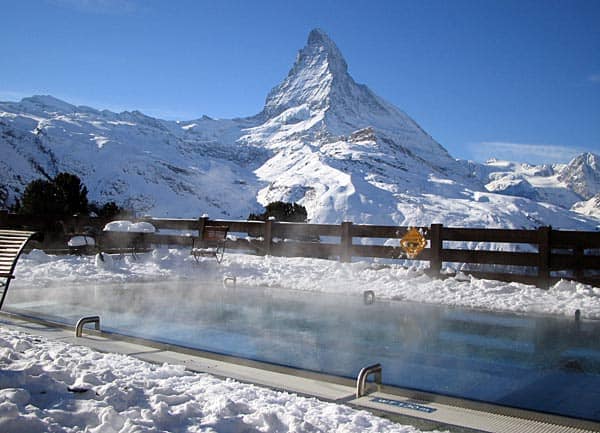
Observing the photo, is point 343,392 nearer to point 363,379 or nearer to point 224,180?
point 363,379

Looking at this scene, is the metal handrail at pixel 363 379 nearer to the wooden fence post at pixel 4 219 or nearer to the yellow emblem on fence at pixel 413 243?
the yellow emblem on fence at pixel 413 243

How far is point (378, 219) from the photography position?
10244 cm

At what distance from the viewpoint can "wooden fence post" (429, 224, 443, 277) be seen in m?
9.88

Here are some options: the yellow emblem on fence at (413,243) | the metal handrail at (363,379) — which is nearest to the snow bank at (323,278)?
the yellow emblem on fence at (413,243)

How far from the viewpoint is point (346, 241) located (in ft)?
36.8

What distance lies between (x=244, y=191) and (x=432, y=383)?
12262 centimetres

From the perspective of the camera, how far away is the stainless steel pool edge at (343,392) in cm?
301

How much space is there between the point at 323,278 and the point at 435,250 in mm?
2053

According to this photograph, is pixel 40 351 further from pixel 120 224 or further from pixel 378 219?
pixel 378 219

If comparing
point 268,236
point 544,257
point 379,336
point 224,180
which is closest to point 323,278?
point 268,236

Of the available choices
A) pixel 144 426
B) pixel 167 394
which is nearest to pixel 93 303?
pixel 167 394

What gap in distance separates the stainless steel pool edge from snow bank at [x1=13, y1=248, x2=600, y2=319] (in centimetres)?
460

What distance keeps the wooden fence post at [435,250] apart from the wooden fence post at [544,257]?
161 centimetres

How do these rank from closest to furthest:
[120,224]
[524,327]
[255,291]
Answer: [524,327] < [255,291] < [120,224]
